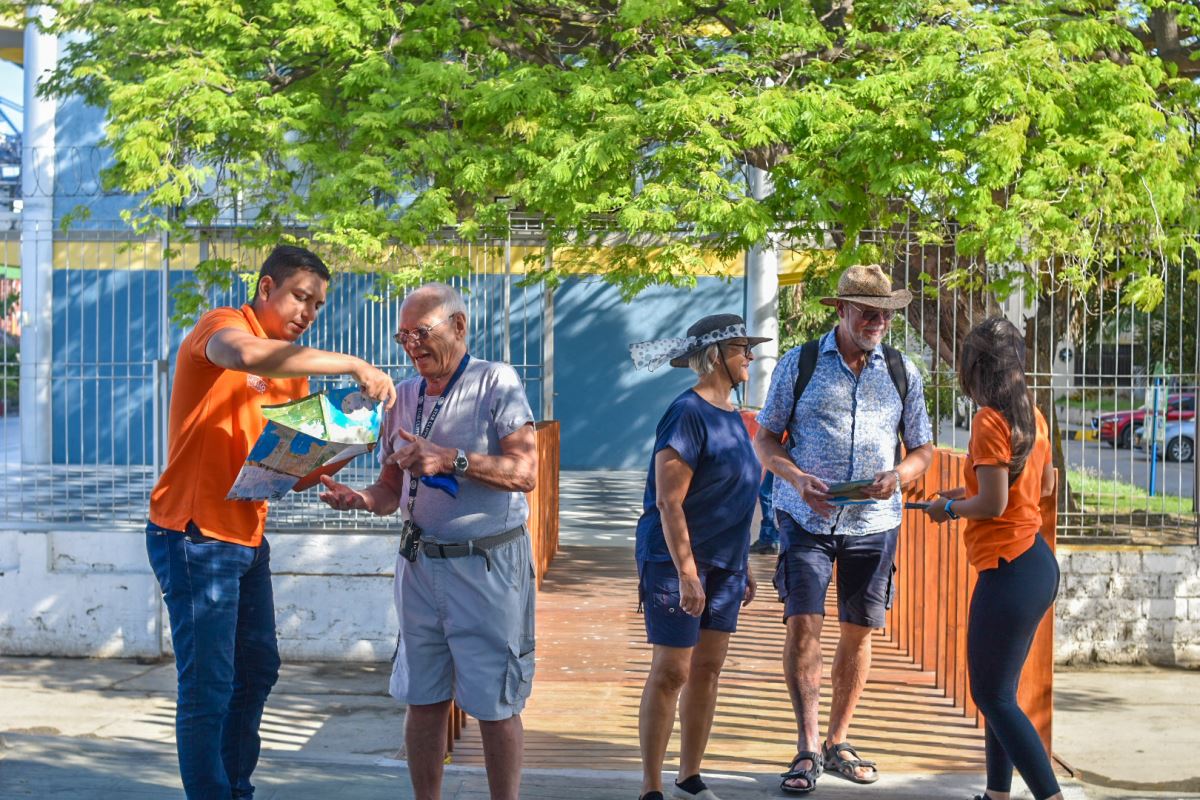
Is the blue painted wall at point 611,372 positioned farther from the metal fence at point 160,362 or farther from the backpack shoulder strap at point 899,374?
the backpack shoulder strap at point 899,374

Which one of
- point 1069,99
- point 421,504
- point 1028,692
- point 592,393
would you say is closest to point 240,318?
point 421,504

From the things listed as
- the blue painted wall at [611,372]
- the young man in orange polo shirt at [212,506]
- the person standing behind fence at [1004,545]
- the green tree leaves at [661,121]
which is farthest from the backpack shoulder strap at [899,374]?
the blue painted wall at [611,372]

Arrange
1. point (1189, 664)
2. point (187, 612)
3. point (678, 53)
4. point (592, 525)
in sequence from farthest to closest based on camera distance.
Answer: point (592, 525)
point (678, 53)
point (1189, 664)
point (187, 612)

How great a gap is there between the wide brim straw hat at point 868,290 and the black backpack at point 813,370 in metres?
0.22

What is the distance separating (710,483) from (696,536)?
20cm

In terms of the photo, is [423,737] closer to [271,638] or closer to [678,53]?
[271,638]

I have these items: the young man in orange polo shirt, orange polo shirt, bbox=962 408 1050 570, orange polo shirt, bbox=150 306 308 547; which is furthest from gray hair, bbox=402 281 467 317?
orange polo shirt, bbox=962 408 1050 570

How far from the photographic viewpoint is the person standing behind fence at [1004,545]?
4.75 m

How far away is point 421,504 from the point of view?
4484 millimetres

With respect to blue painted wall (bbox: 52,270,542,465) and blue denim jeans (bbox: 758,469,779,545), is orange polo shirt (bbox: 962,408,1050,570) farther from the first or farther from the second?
blue denim jeans (bbox: 758,469,779,545)

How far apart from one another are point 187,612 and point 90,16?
974 centimetres

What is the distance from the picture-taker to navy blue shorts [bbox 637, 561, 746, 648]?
16.5 feet

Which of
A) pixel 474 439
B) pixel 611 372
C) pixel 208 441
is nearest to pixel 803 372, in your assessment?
pixel 474 439

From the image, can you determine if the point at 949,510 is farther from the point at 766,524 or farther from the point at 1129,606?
the point at 766,524
